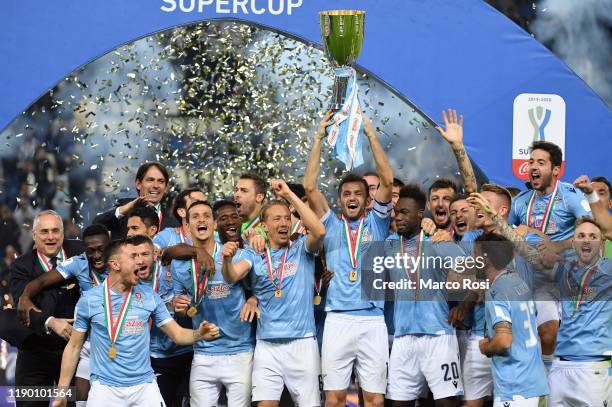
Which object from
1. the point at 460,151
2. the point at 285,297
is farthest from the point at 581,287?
the point at 285,297

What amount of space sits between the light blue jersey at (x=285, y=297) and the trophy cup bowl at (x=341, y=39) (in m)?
1.14

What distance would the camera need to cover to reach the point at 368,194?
30.5 ft

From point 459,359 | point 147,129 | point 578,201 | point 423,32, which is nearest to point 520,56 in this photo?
point 423,32

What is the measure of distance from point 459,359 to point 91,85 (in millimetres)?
6618

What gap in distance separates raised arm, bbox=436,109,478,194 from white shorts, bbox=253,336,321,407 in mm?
1670

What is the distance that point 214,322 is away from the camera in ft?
29.5

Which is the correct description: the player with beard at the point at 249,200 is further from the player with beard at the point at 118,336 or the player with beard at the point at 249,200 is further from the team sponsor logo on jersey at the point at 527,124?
the team sponsor logo on jersey at the point at 527,124

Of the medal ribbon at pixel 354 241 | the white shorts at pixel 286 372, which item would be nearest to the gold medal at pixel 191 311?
the white shorts at pixel 286 372

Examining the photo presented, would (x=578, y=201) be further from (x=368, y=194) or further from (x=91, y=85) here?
(x=91, y=85)

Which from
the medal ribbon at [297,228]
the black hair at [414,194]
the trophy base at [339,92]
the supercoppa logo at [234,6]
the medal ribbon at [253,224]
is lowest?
the medal ribbon at [297,228]

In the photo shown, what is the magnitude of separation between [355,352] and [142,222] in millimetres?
1862

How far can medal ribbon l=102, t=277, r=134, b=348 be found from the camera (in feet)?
27.4

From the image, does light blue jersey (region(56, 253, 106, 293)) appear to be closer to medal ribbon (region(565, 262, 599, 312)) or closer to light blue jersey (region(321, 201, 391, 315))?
light blue jersey (region(321, 201, 391, 315))

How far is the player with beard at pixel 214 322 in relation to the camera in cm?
893
